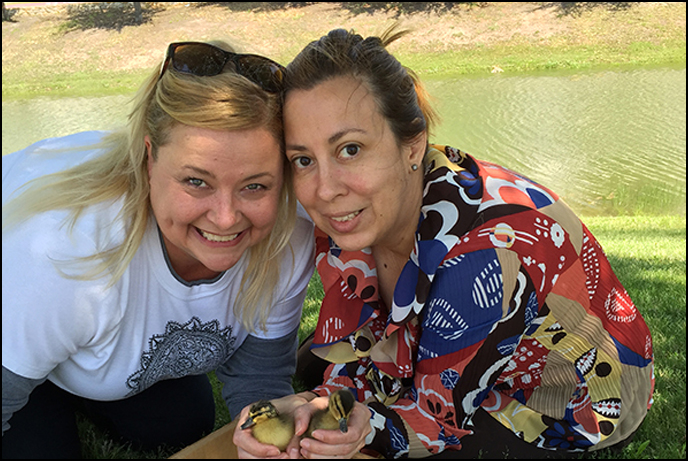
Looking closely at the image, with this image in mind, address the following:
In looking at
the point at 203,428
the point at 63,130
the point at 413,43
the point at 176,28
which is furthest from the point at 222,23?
the point at 203,428

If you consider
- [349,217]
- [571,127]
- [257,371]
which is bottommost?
[571,127]

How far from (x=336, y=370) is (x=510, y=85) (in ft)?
60.5

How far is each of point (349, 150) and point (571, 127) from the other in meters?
14.3

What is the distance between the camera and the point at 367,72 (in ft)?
8.11

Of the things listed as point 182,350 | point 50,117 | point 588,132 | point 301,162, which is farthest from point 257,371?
point 50,117

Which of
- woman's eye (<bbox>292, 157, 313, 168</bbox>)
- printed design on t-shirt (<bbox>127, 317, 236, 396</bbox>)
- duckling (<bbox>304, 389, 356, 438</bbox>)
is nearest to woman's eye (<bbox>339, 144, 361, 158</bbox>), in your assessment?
woman's eye (<bbox>292, 157, 313, 168</bbox>)

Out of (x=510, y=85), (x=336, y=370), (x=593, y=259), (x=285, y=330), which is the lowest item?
(x=510, y=85)

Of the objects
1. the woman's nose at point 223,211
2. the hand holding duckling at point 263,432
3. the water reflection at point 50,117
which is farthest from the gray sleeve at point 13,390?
the water reflection at point 50,117

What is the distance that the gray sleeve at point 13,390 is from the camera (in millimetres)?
2516

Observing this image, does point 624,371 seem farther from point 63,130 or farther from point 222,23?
point 222,23

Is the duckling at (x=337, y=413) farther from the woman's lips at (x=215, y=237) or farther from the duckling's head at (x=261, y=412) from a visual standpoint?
the woman's lips at (x=215, y=237)

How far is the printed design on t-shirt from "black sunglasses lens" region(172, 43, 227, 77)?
1.09 m

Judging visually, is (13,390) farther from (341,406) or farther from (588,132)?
(588,132)

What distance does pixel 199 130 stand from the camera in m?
2.32
